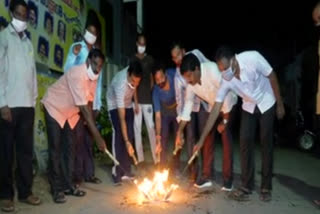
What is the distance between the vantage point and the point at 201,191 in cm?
662

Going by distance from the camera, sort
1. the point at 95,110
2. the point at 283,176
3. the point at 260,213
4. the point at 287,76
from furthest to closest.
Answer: the point at 287,76, the point at 283,176, the point at 95,110, the point at 260,213

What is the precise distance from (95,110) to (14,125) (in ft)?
5.77

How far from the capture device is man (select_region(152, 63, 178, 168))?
7.36 meters

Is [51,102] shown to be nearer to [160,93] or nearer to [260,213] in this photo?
[160,93]

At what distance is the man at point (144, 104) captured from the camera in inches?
306

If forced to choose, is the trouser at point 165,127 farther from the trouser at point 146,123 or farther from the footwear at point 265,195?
the footwear at point 265,195

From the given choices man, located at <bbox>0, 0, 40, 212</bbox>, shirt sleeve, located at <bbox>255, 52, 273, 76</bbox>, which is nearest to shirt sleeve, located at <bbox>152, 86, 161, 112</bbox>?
shirt sleeve, located at <bbox>255, 52, 273, 76</bbox>

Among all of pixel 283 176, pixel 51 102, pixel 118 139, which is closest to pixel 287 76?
pixel 283 176

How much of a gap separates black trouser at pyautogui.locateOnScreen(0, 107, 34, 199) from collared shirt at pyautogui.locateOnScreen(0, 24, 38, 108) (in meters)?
0.14

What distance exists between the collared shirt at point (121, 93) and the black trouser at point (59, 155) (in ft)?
3.43

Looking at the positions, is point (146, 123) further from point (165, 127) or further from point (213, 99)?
point (213, 99)

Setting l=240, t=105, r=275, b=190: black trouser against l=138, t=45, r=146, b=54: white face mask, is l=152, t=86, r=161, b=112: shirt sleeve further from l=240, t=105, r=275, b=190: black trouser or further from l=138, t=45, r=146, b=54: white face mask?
l=240, t=105, r=275, b=190: black trouser

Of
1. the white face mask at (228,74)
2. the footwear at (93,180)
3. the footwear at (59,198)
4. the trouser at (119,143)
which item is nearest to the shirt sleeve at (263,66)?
the white face mask at (228,74)

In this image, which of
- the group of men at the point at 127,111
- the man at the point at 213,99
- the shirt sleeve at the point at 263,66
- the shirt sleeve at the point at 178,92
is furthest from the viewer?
the shirt sleeve at the point at 178,92
